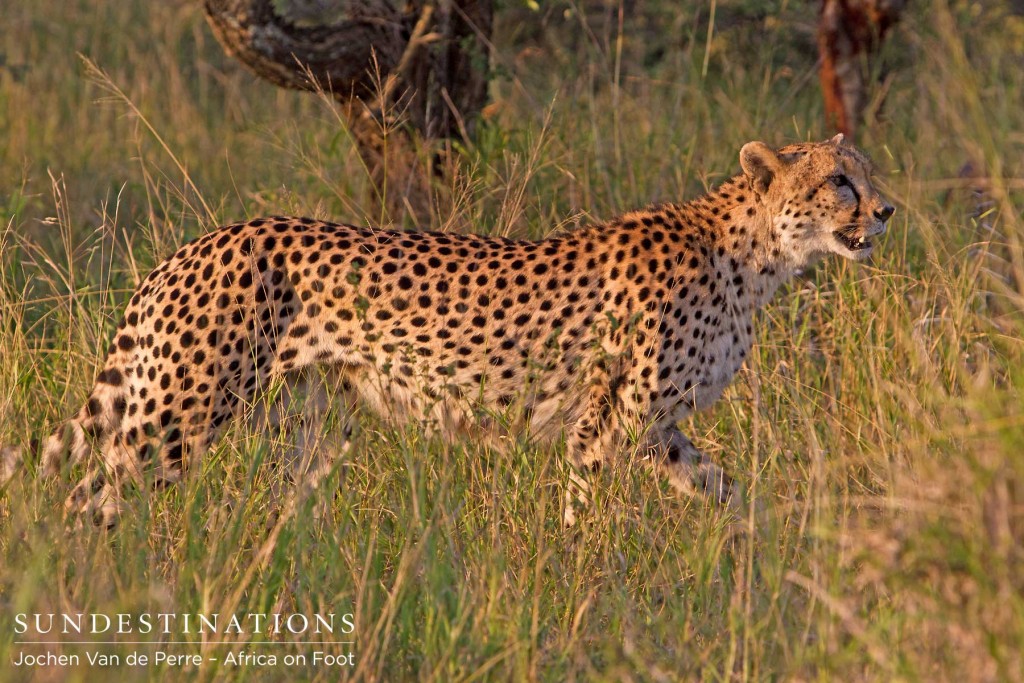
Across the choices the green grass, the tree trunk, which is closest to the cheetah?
the green grass

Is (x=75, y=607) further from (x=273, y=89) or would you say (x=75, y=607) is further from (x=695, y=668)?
(x=273, y=89)

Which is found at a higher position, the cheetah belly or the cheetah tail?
the cheetah belly

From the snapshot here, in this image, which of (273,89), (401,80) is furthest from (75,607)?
(273,89)

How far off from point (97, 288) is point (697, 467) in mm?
2768

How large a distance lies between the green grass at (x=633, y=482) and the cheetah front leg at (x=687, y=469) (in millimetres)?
89

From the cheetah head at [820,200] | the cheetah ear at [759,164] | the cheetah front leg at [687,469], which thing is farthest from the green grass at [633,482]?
the cheetah ear at [759,164]

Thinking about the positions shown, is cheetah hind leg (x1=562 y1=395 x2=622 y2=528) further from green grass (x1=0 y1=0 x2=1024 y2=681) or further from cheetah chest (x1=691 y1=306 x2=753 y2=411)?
cheetah chest (x1=691 y1=306 x2=753 y2=411)

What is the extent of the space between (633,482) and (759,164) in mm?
1219

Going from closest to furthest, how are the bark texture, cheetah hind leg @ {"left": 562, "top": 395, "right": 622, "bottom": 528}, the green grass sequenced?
the green grass, cheetah hind leg @ {"left": 562, "top": 395, "right": 622, "bottom": 528}, the bark texture

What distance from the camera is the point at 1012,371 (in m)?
3.25

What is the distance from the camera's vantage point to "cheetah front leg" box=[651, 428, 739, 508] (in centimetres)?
445

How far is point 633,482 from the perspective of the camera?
169 inches

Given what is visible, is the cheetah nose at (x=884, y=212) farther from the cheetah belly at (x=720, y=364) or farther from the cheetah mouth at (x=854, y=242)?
the cheetah belly at (x=720, y=364)

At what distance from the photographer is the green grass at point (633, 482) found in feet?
9.34
